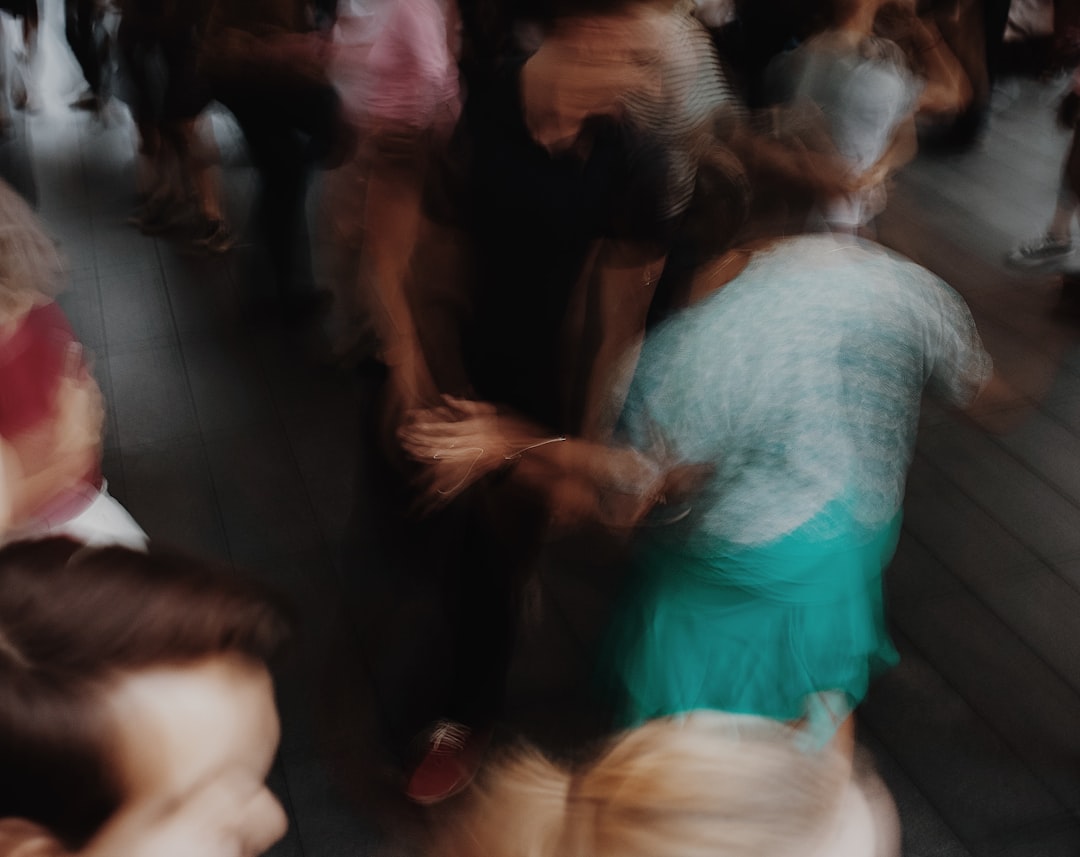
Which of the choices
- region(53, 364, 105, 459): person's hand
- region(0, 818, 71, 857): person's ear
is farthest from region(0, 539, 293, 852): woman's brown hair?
region(53, 364, 105, 459): person's hand

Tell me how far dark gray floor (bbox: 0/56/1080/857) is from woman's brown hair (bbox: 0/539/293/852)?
4.60ft

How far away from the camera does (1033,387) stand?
360cm

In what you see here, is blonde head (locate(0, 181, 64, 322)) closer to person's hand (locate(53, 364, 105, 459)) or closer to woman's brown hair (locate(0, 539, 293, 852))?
person's hand (locate(53, 364, 105, 459))

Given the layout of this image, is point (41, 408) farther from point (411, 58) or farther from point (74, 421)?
point (411, 58)

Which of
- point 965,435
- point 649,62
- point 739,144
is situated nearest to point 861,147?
point 739,144

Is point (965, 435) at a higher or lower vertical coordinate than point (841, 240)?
lower

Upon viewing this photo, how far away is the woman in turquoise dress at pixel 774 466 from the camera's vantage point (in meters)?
1.34

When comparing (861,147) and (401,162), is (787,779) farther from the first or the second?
(401,162)

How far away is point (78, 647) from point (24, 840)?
15 centimetres

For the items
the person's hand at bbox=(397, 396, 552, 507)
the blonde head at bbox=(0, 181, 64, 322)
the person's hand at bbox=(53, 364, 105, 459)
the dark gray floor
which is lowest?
the dark gray floor

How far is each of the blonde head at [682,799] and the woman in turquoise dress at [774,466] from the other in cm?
36

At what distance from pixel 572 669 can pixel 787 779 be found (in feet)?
4.81

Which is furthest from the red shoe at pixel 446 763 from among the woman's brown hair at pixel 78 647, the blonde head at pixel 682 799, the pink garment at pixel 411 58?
the pink garment at pixel 411 58

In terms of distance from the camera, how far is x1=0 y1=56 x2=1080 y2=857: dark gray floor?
2213 mm
